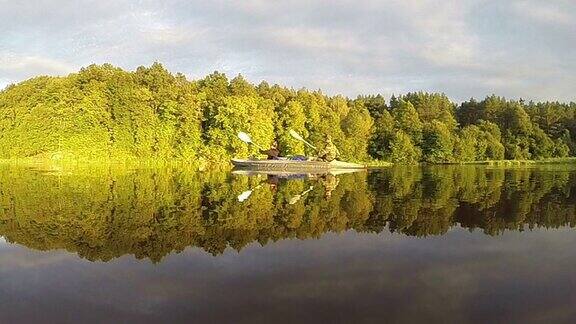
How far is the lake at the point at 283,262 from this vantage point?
690 centimetres

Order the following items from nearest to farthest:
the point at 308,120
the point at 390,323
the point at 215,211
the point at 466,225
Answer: the point at 390,323 → the point at 466,225 → the point at 215,211 → the point at 308,120

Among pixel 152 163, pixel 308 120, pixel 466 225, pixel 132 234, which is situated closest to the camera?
pixel 132 234

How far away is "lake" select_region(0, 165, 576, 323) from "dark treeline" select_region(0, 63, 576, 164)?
167 feet

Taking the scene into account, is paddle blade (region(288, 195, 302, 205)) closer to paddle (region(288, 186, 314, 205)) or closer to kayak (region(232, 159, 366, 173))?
paddle (region(288, 186, 314, 205))

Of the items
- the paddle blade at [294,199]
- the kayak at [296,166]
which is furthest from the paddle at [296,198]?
the kayak at [296,166]

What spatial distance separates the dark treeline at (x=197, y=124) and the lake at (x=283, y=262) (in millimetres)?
50796

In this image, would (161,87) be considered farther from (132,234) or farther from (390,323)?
(390,323)

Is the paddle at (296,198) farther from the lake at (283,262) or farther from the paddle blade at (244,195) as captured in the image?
the paddle blade at (244,195)

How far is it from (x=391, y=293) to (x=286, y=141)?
62.5 m

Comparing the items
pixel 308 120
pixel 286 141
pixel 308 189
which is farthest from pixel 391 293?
pixel 308 120

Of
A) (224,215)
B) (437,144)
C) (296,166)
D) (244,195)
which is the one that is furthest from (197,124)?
(224,215)

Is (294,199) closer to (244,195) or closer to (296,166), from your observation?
(244,195)

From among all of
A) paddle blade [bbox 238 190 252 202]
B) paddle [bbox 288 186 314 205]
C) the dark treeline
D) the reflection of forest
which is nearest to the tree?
the dark treeline

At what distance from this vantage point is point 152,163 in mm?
62625
